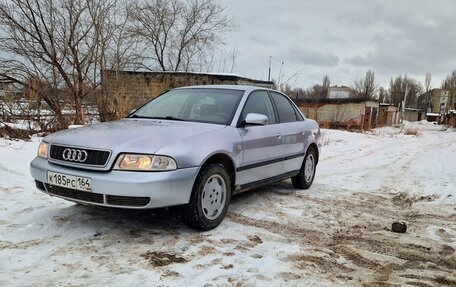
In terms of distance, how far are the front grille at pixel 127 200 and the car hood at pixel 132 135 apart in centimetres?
40

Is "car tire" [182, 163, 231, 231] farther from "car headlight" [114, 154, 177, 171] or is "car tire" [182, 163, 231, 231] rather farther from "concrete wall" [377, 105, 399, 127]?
"concrete wall" [377, 105, 399, 127]

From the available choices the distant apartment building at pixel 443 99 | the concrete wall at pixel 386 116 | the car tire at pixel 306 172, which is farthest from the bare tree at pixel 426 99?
the car tire at pixel 306 172

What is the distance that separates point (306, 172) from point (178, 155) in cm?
322

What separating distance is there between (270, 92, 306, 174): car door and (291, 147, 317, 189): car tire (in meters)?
0.21

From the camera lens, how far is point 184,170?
3.64m

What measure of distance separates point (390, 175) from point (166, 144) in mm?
5907

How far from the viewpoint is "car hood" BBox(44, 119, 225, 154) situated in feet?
11.8

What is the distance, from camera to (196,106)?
4.86 m

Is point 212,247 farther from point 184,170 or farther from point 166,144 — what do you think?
point 166,144

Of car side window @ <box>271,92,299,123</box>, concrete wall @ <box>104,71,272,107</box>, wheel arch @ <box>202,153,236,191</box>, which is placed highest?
concrete wall @ <box>104,71,272,107</box>

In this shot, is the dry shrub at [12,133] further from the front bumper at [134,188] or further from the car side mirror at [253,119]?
the car side mirror at [253,119]

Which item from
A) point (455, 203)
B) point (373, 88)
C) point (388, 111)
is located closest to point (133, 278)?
point (455, 203)

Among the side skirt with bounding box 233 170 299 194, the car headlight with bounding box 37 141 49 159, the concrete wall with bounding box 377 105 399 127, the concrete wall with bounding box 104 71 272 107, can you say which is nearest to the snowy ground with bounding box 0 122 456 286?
the side skirt with bounding box 233 170 299 194

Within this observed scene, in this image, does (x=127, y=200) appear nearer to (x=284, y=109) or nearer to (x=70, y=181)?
(x=70, y=181)
